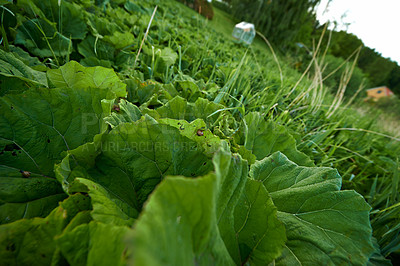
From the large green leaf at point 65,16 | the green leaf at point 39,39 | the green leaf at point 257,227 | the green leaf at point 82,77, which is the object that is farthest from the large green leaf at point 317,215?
the large green leaf at point 65,16

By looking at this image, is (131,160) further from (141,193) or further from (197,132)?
(197,132)

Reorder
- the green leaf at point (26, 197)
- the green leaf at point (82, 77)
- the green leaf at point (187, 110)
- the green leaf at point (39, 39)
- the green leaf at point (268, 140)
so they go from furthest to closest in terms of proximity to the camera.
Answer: the green leaf at point (39, 39) → the green leaf at point (268, 140) → the green leaf at point (187, 110) → the green leaf at point (82, 77) → the green leaf at point (26, 197)

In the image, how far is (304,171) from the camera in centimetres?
83

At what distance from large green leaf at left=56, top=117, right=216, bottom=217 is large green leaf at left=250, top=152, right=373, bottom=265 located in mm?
349

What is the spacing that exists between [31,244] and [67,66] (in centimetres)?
70

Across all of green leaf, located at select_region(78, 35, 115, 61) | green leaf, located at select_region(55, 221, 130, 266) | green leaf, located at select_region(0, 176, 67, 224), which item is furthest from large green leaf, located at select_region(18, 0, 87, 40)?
green leaf, located at select_region(55, 221, 130, 266)

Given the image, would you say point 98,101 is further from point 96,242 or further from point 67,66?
point 96,242

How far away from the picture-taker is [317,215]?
709mm

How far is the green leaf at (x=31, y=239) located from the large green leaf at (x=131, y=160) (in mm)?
153

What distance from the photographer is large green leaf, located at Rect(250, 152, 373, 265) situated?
0.62m

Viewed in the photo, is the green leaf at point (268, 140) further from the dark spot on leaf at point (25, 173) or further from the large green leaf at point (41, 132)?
the dark spot on leaf at point (25, 173)

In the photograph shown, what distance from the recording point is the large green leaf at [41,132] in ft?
1.83

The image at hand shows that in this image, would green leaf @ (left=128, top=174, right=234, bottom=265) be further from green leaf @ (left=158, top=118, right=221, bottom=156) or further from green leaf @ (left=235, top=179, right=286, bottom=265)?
green leaf @ (left=158, top=118, right=221, bottom=156)

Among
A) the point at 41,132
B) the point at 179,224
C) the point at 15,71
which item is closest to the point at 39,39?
the point at 15,71
